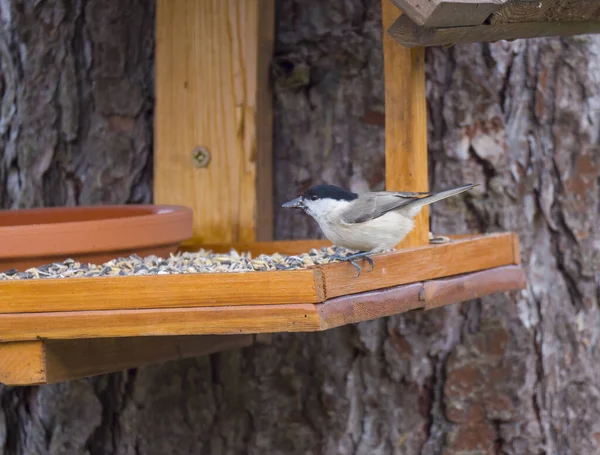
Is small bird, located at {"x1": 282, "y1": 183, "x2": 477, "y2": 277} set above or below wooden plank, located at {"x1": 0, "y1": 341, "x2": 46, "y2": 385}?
above

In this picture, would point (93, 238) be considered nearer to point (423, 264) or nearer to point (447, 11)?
point (423, 264)

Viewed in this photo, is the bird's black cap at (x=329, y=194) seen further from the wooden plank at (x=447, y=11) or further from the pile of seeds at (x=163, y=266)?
the wooden plank at (x=447, y=11)

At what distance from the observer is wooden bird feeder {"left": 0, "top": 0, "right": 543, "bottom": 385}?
6.25 ft

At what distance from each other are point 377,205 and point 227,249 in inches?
27.7

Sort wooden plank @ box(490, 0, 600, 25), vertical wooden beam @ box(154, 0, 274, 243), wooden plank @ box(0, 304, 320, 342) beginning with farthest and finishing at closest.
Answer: vertical wooden beam @ box(154, 0, 274, 243) → wooden plank @ box(490, 0, 600, 25) → wooden plank @ box(0, 304, 320, 342)

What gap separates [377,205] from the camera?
2297 millimetres

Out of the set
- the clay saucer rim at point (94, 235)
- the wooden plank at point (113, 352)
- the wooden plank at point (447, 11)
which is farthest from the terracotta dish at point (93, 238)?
the wooden plank at point (447, 11)

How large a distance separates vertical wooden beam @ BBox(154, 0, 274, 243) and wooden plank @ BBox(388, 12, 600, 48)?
815 mm

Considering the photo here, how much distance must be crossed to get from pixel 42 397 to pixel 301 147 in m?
1.17

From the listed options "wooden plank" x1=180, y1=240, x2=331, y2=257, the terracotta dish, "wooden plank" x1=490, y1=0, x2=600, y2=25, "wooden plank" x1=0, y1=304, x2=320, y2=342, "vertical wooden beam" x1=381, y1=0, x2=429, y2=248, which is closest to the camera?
"wooden plank" x1=0, y1=304, x2=320, y2=342

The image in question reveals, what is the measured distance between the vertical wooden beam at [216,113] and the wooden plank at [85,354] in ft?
1.44

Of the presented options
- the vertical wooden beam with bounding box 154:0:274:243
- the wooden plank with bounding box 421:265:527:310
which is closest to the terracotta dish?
the vertical wooden beam with bounding box 154:0:274:243

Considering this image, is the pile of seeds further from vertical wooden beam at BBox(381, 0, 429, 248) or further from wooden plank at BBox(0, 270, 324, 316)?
vertical wooden beam at BBox(381, 0, 429, 248)

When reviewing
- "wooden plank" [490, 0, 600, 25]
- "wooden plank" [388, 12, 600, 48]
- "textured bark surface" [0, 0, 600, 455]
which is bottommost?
"textured bark surface" [0, 0, 600, 455]
